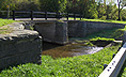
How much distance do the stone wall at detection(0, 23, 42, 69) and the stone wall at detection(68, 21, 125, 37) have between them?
1809 centimetres

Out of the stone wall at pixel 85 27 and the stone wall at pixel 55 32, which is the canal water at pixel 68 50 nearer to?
the stone wall at pixel 55 32

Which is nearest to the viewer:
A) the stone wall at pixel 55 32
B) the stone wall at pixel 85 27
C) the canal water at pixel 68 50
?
the canal water at pixel 68 50

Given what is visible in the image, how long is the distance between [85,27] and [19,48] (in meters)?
19.9

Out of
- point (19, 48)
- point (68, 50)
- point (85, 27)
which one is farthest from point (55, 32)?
point (19, 48)

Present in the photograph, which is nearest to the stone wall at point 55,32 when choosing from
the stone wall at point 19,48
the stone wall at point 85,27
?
the stone wall at point 85,27

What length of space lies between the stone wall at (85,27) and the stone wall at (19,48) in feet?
59.3

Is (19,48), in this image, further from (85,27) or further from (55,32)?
(85,27)

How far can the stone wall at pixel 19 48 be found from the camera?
5.04 meters

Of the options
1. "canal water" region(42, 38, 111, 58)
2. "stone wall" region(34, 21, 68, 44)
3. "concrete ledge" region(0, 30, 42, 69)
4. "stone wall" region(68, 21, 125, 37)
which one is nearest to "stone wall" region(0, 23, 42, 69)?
"concrete ledge" region(0, 30, 42, 69)

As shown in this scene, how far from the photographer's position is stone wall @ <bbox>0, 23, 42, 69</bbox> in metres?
5.04

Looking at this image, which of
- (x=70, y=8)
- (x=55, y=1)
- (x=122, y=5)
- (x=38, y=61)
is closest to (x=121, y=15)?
(x=122, y=5)

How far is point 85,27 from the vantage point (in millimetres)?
24531

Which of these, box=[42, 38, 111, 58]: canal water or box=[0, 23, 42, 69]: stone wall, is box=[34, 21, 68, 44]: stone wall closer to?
box=[42, 38, 111, 58]: canal water

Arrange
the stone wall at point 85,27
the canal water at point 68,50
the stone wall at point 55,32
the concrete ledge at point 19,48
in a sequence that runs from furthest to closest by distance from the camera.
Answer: the stone wall at point 85,27 → the stone wall at point 55,32 → the canal water at point 68,50 → the concrete ledge at point 19,48
